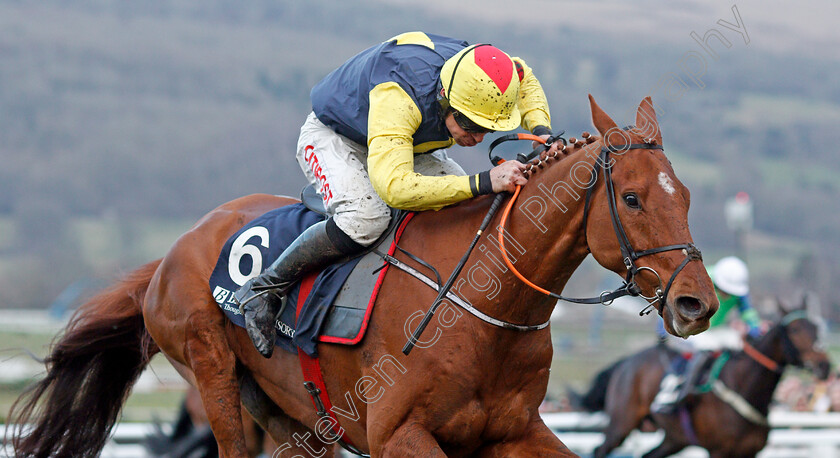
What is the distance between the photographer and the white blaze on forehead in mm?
3150

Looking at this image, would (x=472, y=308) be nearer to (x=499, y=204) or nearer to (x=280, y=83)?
(x=499, y=204)

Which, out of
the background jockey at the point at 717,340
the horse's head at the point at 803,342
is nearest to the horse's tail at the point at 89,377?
the background jockey at the point at 717,340

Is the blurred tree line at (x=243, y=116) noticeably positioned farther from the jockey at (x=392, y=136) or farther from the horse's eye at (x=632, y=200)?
the horse's eye at (x=632, y=200)

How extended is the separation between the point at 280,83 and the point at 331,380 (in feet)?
174

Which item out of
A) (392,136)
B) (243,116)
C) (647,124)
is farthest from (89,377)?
(243,116)

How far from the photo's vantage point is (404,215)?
12.8 ft

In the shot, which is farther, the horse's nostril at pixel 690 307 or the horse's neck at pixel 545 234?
the horse's neck at pixel 545 234

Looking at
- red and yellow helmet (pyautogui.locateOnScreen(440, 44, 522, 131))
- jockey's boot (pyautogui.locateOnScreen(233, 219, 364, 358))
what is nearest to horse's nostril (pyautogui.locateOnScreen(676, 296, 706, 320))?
red and yellow helmet (pyautogui.locateOnScreen(440, 44, 522, 131))

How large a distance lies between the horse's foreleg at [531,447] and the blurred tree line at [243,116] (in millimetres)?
29689

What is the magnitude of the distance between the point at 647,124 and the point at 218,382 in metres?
2.38

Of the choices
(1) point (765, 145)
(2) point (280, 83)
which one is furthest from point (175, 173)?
(1) point (765, 145)

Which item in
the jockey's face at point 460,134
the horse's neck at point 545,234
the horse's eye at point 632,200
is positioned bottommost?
the horse's neck at point 545,234

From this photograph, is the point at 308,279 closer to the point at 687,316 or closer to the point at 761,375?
the point at 687,316

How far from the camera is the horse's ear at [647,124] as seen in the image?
3293 mm
